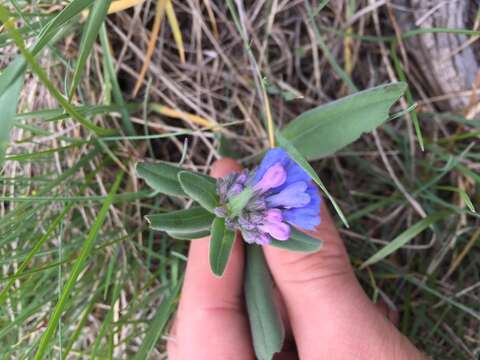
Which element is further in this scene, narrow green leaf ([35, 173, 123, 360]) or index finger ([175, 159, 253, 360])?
index finger ([175, 159, 253, 360])

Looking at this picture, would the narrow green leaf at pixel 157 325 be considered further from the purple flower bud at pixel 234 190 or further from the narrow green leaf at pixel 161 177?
the purple flower bud at pixel 234 190

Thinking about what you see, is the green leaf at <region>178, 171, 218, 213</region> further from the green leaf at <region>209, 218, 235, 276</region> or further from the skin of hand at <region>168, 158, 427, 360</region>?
the skin of hand at <region>168, 158, 427, 360</region>

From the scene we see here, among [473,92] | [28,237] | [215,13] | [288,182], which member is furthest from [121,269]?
[473,92]

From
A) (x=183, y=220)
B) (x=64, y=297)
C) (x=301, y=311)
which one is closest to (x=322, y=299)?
(x=301, y=311)

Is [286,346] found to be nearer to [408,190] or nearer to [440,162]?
[408,190]

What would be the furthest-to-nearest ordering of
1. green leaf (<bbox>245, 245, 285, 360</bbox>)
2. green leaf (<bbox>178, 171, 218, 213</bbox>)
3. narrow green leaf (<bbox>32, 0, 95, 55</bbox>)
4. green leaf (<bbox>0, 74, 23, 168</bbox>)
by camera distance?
green leaf (<bbox>245, 245, 285, 360</bbox>)
green leaf (<bbox>178, 171, 218, 213</bbox>)
narrow green leaf (<bbox>32, 0, 95, 55</bbox>)
green leaf (<bbox>0, 74, 23, 168</bbox>)

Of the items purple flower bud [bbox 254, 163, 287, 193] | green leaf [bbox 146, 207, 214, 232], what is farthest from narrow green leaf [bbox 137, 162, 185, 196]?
purple flower bud [bbox 254, 163, 287, 193]

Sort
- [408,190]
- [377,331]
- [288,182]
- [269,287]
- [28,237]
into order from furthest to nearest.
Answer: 1. [408,190]
2. [28,237]
3. [269,287]
4. [377,331]
5. [288,182]

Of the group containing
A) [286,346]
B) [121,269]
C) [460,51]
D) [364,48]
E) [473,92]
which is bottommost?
[286,346]
